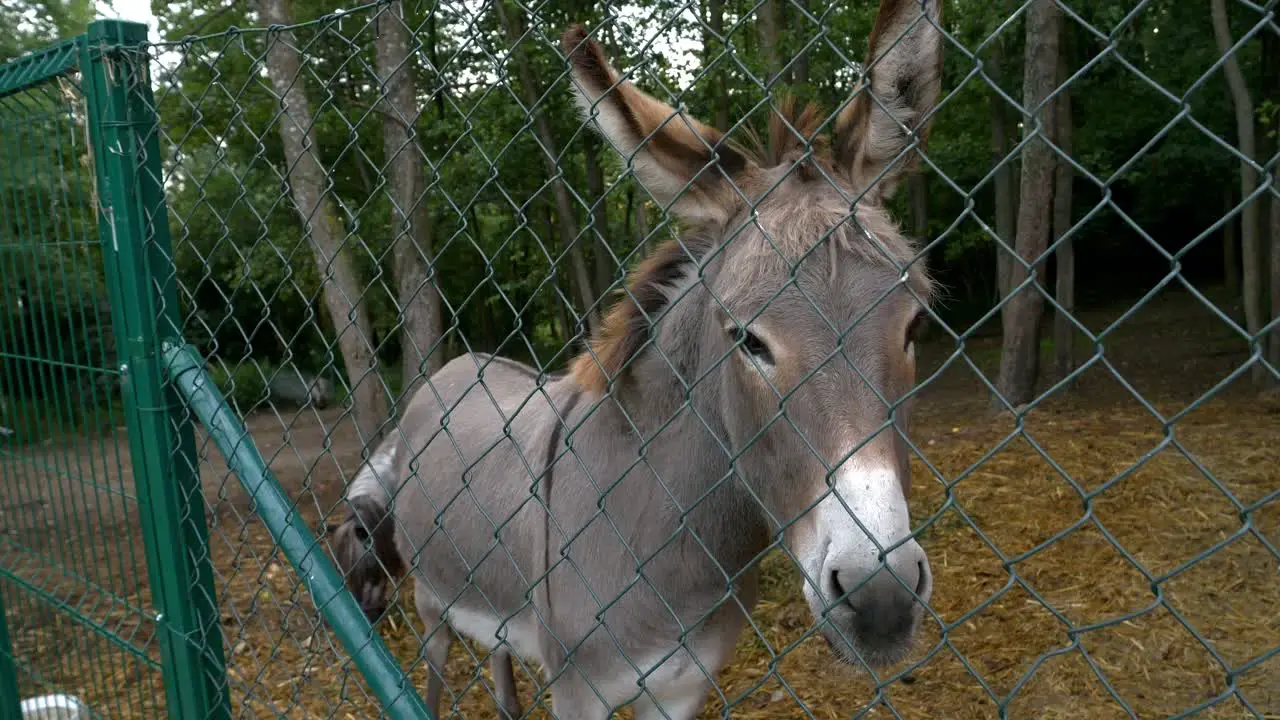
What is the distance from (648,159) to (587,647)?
142 cm

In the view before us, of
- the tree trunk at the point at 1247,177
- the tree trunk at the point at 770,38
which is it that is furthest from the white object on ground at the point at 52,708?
the tree trunk at the point at 1247,177

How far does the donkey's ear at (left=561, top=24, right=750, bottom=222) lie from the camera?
159 cm

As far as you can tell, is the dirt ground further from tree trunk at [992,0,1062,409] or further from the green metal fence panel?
tree trunk at [992,0,1062,409]

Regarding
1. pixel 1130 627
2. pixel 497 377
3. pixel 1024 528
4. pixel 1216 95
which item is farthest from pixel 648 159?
pixel 1216 95

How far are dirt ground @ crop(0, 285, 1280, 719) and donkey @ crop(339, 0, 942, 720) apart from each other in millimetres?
413

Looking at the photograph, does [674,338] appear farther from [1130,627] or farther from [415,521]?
[1130,627]

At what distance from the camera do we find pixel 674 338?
7.16 ft

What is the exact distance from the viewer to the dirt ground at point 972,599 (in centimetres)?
317

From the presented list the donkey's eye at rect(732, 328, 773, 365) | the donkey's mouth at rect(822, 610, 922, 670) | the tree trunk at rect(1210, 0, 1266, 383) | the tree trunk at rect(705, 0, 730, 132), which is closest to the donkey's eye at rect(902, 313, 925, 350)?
the donkey's eye at rect(732, 328, 773, 365)

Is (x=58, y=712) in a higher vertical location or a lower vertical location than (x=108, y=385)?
lower

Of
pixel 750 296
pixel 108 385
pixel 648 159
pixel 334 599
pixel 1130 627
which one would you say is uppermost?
pixel 648 159

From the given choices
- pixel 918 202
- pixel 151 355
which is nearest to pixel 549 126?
pixel 918 202

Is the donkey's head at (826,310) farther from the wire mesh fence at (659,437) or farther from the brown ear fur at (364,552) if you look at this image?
the brown ear fur at (364,552)

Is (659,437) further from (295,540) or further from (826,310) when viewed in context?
(295,540)
